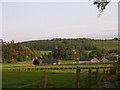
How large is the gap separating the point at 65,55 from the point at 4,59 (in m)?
44.2

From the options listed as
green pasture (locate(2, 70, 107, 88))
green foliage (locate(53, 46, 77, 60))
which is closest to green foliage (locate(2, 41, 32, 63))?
green foliage (locate(53, 46, 77, 60))

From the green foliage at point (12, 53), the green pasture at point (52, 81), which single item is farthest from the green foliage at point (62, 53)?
the green pasture at point (52, 81)

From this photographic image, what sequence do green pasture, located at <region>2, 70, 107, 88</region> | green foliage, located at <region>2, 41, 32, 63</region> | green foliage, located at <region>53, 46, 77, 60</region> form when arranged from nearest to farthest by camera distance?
green pasture, located at <region>2, 70, 107, 88</region> → green foliage, located at <region>2, 41, 32, 63</region> → green foliage, located at <region>53, 46, 77, 60</region>

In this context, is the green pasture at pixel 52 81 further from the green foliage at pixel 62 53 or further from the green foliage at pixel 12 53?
the green foliage at pixel 62 53

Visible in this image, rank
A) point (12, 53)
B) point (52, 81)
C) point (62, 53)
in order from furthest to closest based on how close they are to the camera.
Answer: point (62, 53) < point (12, 53) < point (52, 81)

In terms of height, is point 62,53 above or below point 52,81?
below

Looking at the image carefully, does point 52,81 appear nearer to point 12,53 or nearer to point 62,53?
Result: point 12,53

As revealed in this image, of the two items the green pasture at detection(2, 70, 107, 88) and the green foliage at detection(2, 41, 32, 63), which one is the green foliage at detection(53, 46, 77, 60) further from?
the green pasture at detection(2, 70, 107, 88)

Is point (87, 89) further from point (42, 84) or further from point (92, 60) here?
point (92, 60)

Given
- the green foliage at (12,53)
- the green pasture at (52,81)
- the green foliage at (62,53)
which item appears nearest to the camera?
the green pasture at (52,81)

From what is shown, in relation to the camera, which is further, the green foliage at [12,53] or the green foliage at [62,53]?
the green foliage at [62,53]

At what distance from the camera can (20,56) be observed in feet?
423

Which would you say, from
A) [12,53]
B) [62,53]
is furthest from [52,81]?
[62,53]

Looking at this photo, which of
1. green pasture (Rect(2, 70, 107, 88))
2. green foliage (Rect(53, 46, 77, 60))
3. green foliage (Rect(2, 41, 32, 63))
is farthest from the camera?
green foliage (Rect(53, 46, 77, 60))
